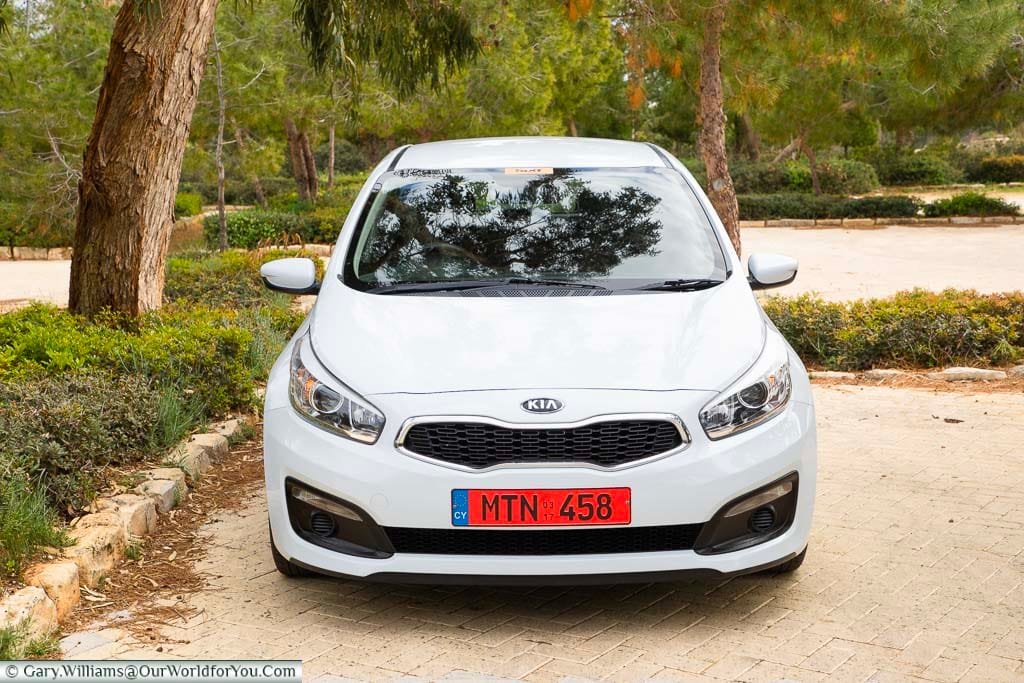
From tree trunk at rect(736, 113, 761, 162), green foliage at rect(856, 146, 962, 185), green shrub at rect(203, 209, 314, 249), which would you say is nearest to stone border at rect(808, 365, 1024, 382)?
green shrub at rect(203, 209, 314, 249)

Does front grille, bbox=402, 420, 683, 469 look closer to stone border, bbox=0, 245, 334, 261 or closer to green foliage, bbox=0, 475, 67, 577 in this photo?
green foliage, bbox=0, 475, 67, 577

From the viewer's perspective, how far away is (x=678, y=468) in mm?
3861

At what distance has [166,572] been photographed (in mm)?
4836

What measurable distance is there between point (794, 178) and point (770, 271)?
34.4 meters

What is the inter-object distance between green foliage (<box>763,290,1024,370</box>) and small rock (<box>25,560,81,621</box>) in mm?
6447

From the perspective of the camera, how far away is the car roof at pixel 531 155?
218 inches

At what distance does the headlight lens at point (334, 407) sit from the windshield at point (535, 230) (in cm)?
67

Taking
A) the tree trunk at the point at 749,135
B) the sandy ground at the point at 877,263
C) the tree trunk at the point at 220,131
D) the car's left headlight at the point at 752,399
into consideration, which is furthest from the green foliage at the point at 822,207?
the car's left headlight at the point at 752,399

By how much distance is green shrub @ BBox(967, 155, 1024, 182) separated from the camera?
46.2 m

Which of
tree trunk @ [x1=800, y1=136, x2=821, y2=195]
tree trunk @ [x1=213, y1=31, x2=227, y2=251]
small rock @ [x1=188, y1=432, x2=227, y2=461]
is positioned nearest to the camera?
small rock @ [x1=188, y1=432, x2=227, y2=461]

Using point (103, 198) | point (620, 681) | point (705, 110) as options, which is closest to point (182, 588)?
point (620, 681)

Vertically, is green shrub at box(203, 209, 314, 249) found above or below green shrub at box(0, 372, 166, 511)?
below

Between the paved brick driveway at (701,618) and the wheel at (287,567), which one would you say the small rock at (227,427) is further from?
the wheel at (287,567)

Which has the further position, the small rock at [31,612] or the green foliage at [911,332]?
the green foliage at [911,332]
